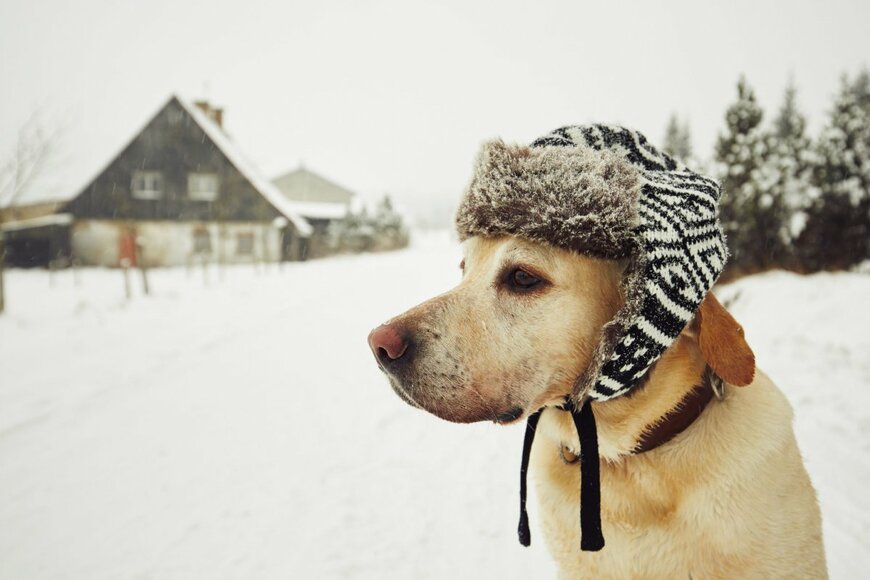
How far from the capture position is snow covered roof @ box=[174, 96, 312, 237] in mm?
25406

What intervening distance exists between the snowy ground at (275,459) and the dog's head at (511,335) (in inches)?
61.0

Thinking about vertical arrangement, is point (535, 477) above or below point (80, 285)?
above

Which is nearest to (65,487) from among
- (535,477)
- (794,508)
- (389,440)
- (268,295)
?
(389,440)

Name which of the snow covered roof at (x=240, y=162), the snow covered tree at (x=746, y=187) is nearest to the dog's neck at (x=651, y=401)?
the snow covered tree at (x=746, y=187)

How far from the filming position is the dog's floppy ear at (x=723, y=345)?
4.74ft

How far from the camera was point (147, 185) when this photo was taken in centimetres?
2589

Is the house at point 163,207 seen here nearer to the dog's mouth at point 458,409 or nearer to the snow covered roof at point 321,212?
Result: the snow covered roof at point 321,212

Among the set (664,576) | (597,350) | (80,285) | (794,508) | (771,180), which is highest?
(771,180)

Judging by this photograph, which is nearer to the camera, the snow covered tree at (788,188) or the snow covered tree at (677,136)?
the snow covered tree at (788,188)

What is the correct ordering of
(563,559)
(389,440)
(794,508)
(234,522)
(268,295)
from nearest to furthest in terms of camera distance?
(794,508) → (563,559) → (234,522) → (389,440) → (268,295)

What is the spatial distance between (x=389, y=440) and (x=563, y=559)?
8.59 feet

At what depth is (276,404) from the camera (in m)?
5.02

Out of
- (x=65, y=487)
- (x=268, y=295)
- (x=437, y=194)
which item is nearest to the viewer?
(x=65, y=487)

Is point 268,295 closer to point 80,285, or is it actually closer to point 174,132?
point 80,285
